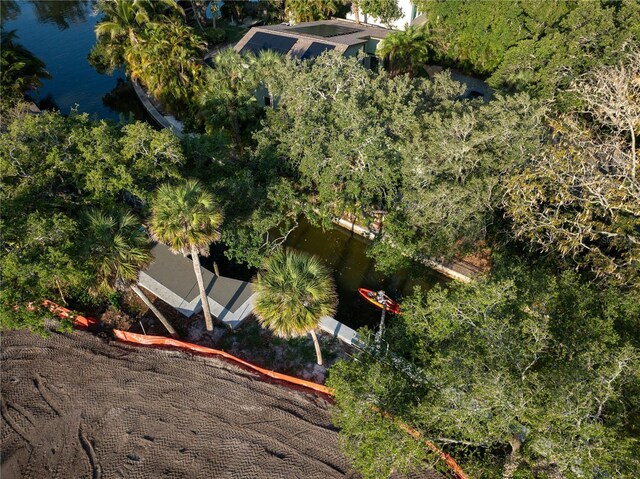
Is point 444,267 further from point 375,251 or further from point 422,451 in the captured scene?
point 422,451

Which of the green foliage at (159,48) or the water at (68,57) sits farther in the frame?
the water at (68,57)

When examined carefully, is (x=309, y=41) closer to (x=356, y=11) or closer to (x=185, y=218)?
(x=356, y=11)

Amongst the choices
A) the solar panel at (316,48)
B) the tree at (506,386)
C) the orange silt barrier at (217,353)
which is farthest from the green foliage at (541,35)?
the orange silt barrier at (217,353)

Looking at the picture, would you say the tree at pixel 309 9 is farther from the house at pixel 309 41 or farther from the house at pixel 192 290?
the house at pixel 192 290

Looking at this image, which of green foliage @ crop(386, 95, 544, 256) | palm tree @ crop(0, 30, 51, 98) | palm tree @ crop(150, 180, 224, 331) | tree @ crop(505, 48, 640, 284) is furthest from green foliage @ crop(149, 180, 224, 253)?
palm tree @ crop(0, 30, 51, 98)

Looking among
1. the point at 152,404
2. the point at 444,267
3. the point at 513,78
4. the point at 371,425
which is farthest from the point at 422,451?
the point at 513,78

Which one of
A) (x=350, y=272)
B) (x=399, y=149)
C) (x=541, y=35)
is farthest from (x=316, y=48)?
(x=350, y=272)
